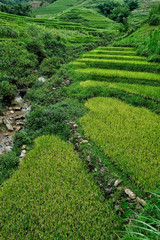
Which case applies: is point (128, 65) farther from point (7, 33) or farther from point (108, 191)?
point (7, 33)

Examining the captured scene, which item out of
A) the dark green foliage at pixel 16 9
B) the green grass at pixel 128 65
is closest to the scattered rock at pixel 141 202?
the green grass at pixel 128 65

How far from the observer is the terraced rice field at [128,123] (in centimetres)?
347

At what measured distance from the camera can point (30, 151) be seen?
170 inches

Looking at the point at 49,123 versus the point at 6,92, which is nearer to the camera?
the point at 49,123

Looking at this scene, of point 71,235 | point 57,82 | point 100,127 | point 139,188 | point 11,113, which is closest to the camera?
point 71,235

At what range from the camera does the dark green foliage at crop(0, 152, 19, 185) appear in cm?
367

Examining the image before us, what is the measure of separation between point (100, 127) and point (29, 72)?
7.52 metres

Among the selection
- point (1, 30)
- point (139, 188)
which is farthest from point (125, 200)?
point (1, 30)

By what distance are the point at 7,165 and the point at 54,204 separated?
1677 millimetres

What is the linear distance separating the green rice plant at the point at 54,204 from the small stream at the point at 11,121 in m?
→ 1.62

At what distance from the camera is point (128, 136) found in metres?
4.41

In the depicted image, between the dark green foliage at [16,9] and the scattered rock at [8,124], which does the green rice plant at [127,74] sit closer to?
the scattered rock at [8,124]

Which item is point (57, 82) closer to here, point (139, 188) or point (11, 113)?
point (11, 113)

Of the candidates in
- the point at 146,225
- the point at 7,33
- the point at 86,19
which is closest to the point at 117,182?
the point at 146,225
